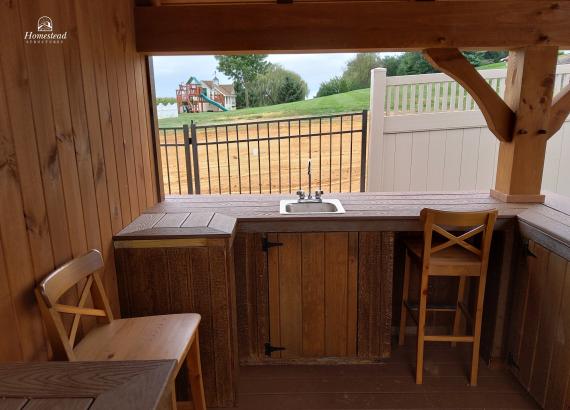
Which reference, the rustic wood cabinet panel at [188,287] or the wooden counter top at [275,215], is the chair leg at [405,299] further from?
the rustic wood cabinet panel at [188,287]

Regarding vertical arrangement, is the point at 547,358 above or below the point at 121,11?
below

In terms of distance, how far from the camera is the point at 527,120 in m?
2.58

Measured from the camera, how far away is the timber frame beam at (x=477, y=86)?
98.3 inches

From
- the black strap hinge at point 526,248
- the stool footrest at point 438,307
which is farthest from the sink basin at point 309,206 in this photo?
the black strap hinge at point 526,248

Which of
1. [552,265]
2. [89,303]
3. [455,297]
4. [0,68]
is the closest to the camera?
[0,68]

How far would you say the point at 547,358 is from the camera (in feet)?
6.77

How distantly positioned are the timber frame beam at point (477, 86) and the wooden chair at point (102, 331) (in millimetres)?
2022

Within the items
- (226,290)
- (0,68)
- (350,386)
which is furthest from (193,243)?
(350,386)

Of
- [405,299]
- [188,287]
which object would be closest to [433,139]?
[405,299]

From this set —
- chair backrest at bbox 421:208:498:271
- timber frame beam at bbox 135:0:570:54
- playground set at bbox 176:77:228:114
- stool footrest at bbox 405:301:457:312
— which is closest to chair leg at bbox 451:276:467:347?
stool footrest at bbox 405:301:457:312

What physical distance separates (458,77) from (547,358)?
1.62 meters

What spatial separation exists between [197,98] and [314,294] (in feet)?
8.84

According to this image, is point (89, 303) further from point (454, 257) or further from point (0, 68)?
point (454, 257)

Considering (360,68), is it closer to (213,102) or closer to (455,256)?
(213,102)
